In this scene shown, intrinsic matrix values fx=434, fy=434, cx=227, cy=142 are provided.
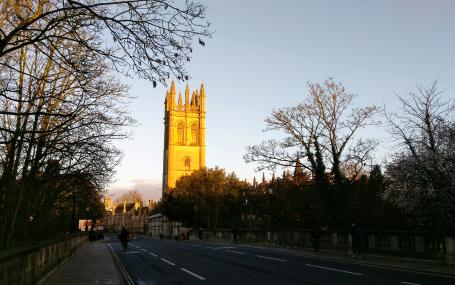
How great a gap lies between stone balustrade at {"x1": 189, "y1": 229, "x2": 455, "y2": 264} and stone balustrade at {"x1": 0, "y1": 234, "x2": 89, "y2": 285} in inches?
619

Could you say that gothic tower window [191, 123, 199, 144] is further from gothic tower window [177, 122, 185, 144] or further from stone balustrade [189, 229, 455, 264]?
stone balustrade [189, 229, 455, 264]

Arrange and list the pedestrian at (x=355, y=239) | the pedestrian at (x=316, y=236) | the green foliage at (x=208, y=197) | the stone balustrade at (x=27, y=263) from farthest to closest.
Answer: the green foliage at (x=208, y=197)
the pedestrian at (x=316, y=236)
the pedestrian at (x=355, y=239)
the stone balustrade at (x=27, y=263)

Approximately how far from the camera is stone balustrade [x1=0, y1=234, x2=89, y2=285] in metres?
9.55

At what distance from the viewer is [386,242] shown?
2286 centimetres

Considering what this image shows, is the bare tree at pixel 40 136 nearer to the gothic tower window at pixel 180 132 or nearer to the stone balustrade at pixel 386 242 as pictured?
the stone balustrade at pixel 386 242

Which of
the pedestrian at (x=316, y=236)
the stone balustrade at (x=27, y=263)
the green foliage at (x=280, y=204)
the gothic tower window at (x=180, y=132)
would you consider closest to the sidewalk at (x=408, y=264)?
the pedestrian at (x=316, y=236)

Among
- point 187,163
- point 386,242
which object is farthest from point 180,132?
point 386,242

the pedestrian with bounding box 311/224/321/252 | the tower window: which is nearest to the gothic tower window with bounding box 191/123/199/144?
the tower window

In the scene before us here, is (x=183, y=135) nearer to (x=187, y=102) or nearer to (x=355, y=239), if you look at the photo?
(x=187, y=102)

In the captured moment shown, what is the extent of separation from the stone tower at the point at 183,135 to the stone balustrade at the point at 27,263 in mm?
121934

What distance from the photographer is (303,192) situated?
46781 mm

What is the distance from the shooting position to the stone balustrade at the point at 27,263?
376 inches

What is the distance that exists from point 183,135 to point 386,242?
419ft

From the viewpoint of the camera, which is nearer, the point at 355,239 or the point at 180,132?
the point at 355,239
